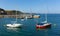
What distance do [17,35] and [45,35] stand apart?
5.25 meters

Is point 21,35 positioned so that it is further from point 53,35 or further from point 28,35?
point 53,35

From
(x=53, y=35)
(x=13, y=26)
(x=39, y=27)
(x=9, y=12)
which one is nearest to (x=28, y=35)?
(x=53, y=35)

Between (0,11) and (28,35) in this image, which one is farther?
(0,11)

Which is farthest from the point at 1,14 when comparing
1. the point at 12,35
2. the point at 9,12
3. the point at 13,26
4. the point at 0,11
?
the point at 12,35

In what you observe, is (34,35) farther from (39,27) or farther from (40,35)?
(39,27)

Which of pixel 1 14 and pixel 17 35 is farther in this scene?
pixel 1 14

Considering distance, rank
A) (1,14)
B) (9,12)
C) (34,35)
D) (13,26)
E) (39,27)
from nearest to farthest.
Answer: (34,35) → (39,27) → (13,26) → (1,14) → (9,12)

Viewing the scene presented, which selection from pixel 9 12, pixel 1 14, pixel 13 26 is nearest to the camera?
pixel 13 26

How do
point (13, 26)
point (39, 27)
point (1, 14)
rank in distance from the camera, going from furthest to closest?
point (1, 14)
point (13, 26)
point (39, 27)

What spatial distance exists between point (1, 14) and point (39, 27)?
→ 82991mm

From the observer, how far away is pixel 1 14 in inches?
4963

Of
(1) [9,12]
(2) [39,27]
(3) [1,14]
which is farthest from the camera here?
(1) [9,12]

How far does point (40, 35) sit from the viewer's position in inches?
1357

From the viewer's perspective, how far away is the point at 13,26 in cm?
4931
